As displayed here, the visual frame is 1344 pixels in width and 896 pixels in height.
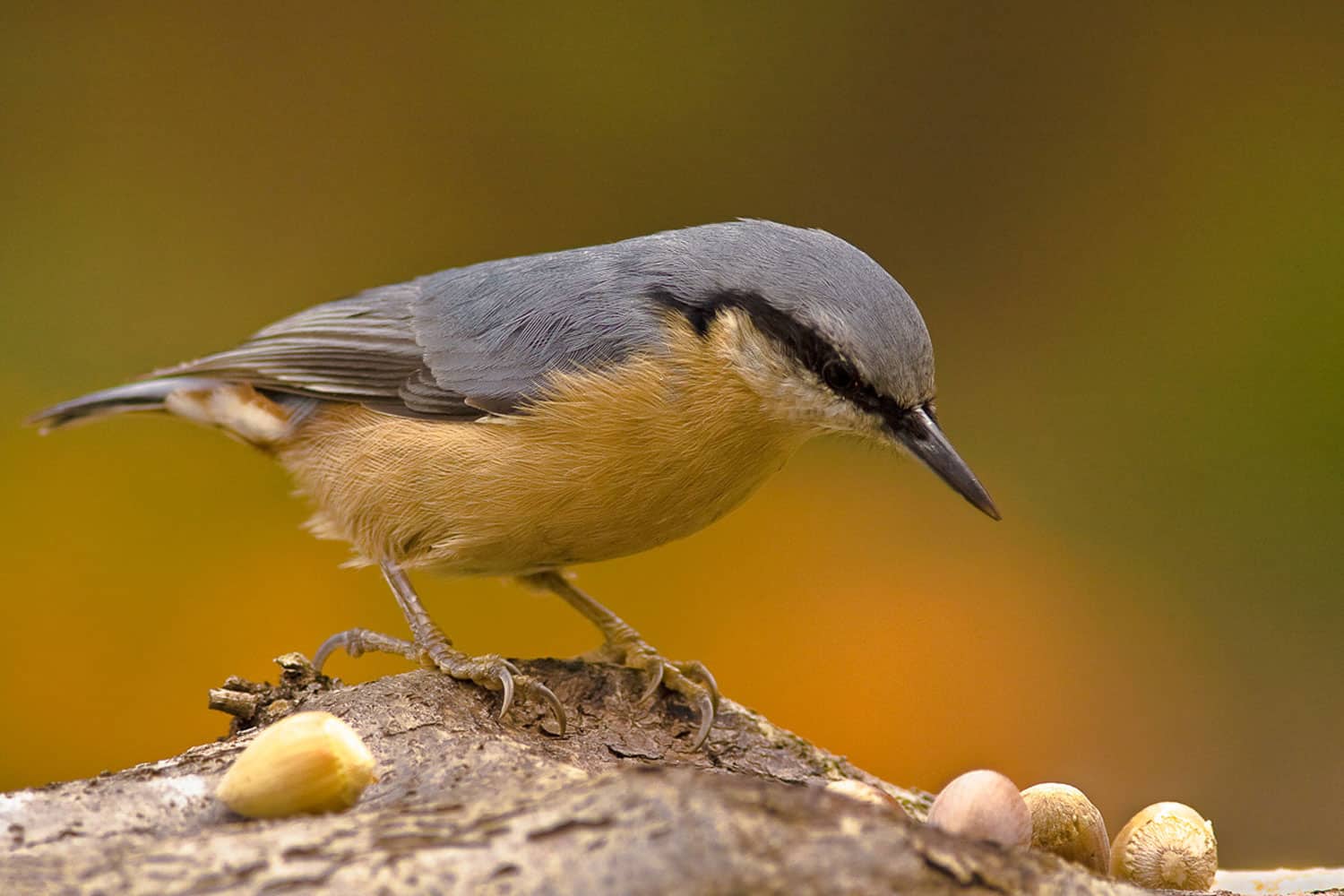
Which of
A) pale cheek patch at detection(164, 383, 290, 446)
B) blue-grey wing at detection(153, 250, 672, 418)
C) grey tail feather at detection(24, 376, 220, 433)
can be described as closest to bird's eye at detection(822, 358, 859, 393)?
blue-grey wing at detection(153, 250, 672, 418)

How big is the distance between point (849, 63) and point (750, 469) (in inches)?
78.9

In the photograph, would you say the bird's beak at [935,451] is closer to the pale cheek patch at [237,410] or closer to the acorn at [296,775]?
the acorn at [296,775]

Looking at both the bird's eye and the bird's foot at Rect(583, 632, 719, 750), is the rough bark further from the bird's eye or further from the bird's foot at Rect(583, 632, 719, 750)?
the bird's eye

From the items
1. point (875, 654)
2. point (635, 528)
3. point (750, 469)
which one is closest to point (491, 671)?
point (635, 528)

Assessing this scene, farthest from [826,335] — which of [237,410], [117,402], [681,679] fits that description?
[117,402]

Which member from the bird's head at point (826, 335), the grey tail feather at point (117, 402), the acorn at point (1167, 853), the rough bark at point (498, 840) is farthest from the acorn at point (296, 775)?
the grey tail feather at point (117, 402)

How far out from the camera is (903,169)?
3.80 meters

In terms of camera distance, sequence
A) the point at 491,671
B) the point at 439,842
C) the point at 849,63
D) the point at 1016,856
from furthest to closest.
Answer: the point at 849,63 → the point at 491,671 → the point at 1016,856 → the point at 439,842

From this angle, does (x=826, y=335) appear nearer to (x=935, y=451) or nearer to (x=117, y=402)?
(x=935, y=451)

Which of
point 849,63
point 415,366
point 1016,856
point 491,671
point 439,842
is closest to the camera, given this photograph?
point 439,842

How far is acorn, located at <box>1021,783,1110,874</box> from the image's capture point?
1.74 meters

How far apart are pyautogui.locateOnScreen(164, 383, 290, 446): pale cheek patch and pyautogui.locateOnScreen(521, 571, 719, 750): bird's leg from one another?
0.55 meters

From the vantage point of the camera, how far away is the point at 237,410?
255cm

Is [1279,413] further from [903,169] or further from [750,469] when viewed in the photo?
[750,469]
